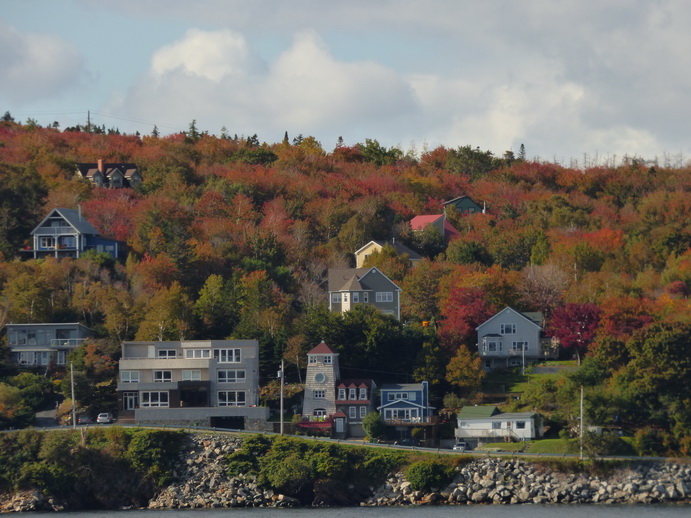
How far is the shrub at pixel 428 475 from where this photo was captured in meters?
62.0

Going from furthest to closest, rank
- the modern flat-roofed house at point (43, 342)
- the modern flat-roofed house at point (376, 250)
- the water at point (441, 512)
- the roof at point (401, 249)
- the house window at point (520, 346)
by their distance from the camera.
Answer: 1. the roof at point (401, 249)
2. the modern flat-roofed house at point (376, 250)
3. the house window at point (520, 346)
4. the modern flat-roofed house at point (43, 342)
5. the water at point (441, 512)

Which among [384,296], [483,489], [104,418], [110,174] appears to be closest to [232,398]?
[104,418]

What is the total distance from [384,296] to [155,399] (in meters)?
19.1

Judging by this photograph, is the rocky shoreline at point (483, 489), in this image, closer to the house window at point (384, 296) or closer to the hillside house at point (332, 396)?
the hillside house at point (332, 396)

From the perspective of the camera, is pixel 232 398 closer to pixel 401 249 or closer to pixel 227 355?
pixel 227 355

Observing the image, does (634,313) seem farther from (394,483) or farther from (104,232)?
(104,232)

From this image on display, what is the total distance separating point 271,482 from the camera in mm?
63094

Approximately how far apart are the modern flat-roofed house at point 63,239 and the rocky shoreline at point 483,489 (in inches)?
1263

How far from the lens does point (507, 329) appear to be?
79.6m

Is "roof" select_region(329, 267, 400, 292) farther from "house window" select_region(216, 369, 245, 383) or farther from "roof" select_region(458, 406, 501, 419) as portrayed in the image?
"roof" select_region(458, 406, 501, 419)

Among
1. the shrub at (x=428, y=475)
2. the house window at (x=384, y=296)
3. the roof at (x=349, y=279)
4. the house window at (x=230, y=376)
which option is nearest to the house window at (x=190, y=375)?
the house window at (x=230, y=376)

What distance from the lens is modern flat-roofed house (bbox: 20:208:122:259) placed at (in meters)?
92.6

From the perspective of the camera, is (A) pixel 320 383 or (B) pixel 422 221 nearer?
(A) pixel 320 383

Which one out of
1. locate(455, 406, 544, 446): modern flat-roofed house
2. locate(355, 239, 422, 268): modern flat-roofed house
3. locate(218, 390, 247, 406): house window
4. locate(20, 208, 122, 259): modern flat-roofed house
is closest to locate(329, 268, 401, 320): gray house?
locate(355, 239, 422, 268): modern flat-roofed house
